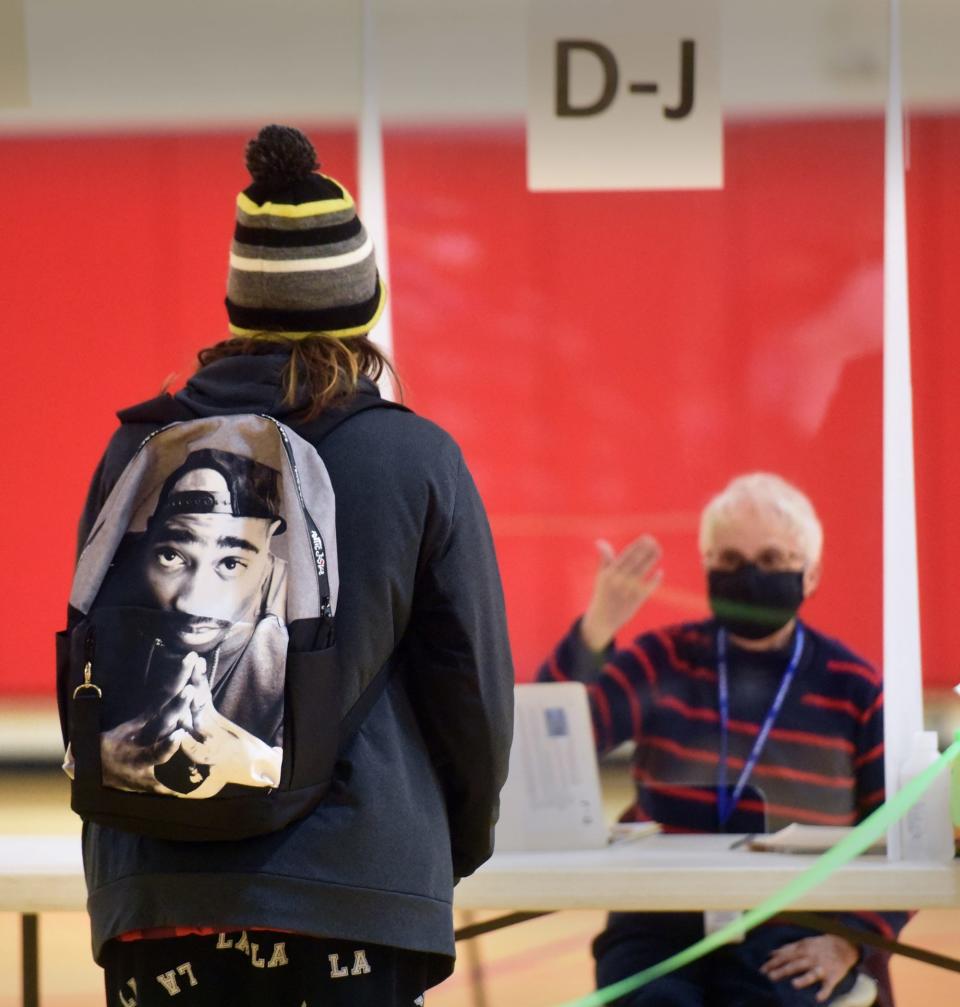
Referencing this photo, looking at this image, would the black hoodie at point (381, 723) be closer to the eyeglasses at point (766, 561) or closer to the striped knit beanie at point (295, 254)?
the striped knit beanie at point (295, 254)

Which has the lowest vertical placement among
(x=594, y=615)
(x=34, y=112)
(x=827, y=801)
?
(x=827, y=801)

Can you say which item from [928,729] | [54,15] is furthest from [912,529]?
[54,15]

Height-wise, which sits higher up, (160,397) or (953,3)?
(953,3)

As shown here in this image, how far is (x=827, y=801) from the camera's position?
10.7 ft

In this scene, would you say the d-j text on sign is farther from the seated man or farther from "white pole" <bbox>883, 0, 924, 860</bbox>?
the seated man

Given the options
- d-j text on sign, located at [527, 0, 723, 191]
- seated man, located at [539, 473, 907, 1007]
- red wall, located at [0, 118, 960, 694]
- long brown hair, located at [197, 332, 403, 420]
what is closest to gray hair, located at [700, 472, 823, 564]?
seated man, located at [539, 473, 907, 1007]

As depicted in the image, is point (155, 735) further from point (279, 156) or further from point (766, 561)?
point (766, 561)

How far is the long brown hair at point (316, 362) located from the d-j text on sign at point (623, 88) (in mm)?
1659

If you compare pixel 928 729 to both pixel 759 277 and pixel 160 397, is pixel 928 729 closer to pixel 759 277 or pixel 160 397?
pixel 759 277

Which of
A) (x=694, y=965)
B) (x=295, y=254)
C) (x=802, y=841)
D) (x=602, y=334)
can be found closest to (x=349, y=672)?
(x=295, y=254)

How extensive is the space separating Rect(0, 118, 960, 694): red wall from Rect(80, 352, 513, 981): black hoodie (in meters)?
1.78

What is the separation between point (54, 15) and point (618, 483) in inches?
63.1

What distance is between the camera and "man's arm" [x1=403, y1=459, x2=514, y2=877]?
1.62 m

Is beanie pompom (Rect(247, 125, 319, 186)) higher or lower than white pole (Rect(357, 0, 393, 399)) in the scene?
lower
